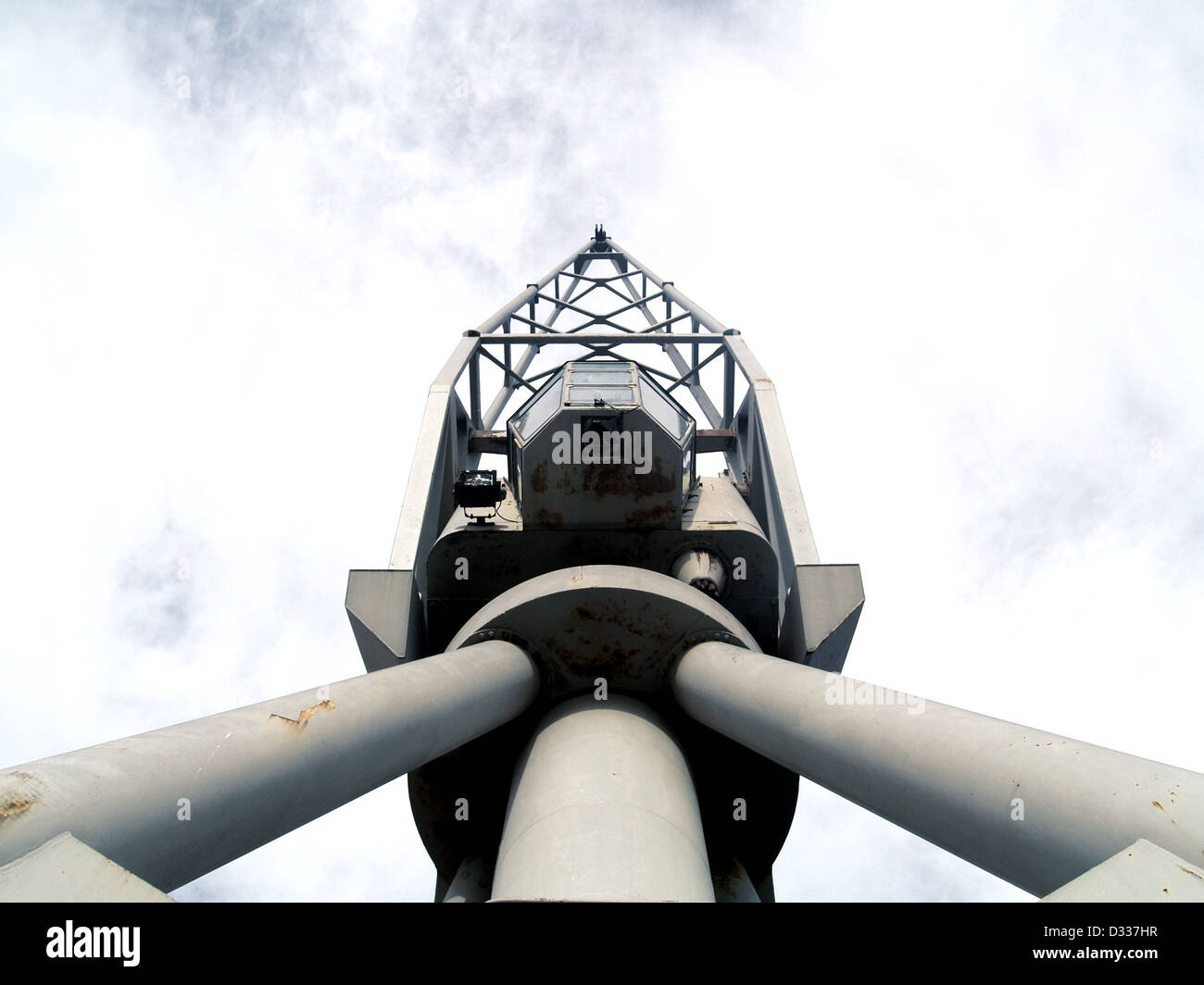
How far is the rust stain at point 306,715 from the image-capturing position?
3744mm

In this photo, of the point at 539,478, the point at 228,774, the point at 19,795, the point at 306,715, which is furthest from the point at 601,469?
the point at 19,795

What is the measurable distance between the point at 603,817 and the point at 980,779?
259 centimetres

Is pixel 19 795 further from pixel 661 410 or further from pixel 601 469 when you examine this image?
pixel 661 410

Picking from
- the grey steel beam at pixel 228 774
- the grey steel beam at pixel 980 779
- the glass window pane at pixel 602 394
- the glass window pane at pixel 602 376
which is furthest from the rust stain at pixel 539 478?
the grey steel beam at pixel 980 779

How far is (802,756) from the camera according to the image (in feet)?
15.2

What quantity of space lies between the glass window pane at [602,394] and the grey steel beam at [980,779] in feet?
15.7

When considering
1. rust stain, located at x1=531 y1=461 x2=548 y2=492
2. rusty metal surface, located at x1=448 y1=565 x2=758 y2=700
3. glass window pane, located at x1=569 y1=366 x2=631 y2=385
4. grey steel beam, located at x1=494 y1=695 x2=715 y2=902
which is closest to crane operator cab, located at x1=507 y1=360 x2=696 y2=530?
rust stain, located at x1=531 y1=461 x2=548 y2=492

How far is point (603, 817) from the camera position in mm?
5090

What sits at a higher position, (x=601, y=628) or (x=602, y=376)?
(x=602, y=376)

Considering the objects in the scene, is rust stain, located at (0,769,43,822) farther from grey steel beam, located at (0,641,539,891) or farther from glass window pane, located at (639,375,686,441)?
glass window pane, located at (639,375,686,441)

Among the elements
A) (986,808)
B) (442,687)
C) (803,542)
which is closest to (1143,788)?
(986,808)

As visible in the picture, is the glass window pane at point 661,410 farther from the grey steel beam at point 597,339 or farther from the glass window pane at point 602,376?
the grey steel beam at point 597,339

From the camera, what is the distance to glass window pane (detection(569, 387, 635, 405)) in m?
9.27
